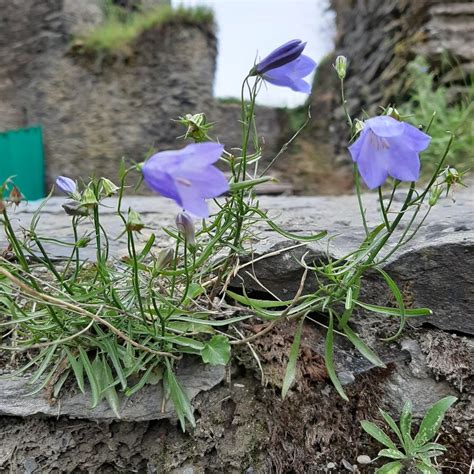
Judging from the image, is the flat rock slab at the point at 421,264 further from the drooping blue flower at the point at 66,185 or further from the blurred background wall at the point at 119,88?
the blurred background wall at the point at 119,88

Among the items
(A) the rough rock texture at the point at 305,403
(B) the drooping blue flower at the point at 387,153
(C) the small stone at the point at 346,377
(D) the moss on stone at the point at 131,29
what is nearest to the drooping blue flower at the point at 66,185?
(A) the rough rock texture at the point at 305,403

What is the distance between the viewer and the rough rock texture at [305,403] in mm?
796

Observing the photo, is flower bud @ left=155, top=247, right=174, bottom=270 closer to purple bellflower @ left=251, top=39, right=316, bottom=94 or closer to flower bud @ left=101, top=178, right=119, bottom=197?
flower bud @ left=101, top=178, right=119, bottom=197

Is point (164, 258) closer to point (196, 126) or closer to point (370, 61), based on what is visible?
point (196, 126)

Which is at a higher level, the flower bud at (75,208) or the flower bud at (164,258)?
the flower bud at (75,208)

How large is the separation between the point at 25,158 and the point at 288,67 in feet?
16.4

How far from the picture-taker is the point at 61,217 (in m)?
1.86

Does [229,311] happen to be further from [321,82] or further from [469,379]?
[321,82]

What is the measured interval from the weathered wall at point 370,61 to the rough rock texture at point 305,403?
72.1 inches

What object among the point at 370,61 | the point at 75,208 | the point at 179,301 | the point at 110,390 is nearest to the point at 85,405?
the point at 110,390

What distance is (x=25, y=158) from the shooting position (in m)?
5.13

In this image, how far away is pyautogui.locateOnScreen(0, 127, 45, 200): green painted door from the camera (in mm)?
5102

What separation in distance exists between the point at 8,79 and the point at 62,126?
1.01 metres

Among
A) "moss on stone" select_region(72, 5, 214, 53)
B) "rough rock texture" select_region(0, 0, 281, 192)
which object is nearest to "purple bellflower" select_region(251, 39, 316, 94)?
"rough rock texture" select_region(0, 0, 281, 192)
